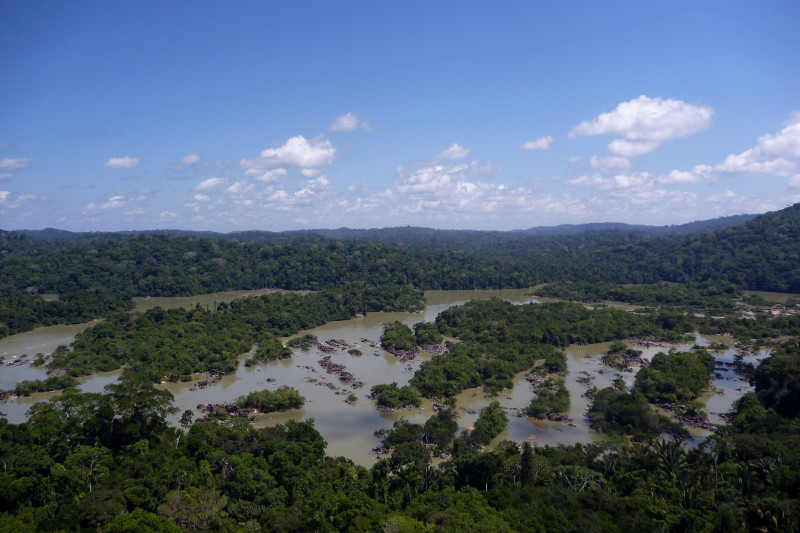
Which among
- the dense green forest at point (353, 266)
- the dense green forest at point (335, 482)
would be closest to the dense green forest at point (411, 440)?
the dense green forest at point (335, 482)

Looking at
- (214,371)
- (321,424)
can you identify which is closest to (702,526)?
(321,424)

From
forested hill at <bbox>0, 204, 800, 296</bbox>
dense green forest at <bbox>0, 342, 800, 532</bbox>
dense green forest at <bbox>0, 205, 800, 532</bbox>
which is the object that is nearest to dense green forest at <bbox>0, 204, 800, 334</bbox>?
forested hill at <bbox>0, 204, 800, 296</bbox>

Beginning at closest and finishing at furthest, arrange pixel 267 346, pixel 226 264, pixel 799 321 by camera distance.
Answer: pixel 267 346, pixel 799 321, pixel 226 264

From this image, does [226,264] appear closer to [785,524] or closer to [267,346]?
[267,346]

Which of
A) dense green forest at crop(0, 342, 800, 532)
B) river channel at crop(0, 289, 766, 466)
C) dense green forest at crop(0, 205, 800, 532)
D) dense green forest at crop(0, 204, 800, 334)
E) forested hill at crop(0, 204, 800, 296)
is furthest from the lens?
forested hill at crop(0, 204, 800, 296)

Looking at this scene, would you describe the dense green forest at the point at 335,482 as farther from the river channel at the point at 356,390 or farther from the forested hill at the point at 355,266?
the forested hill at the point at 355,266

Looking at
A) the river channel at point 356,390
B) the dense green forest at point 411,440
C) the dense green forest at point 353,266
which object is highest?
the dense green forest at point 353,266

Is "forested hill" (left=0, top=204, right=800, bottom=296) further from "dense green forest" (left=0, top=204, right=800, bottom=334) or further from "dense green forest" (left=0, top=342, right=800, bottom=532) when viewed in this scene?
"dense green forest" (left=0, top=342, right=800, bottom=532)
